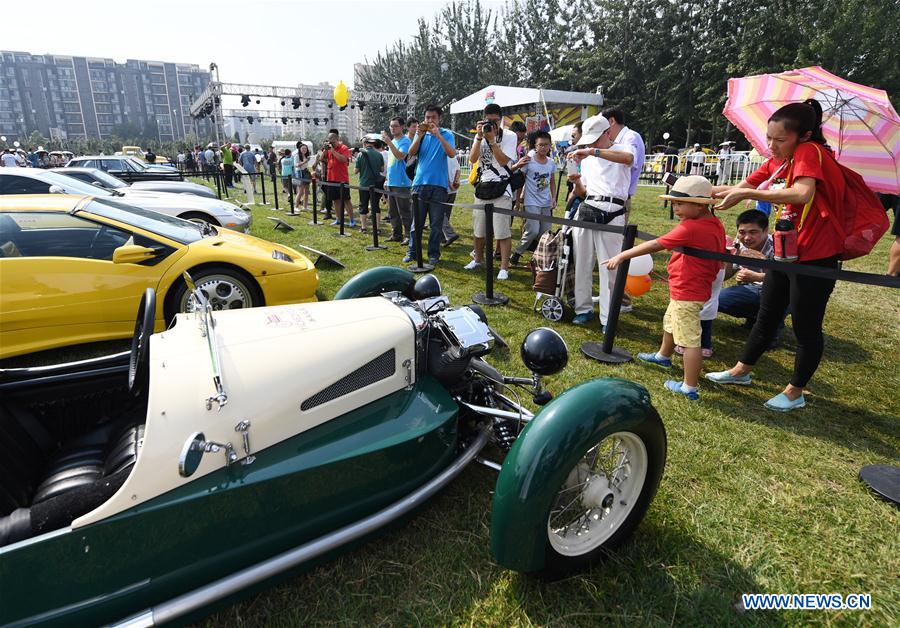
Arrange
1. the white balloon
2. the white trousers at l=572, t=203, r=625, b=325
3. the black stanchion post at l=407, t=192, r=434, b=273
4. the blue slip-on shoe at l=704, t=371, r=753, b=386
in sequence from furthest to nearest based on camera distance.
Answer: the black stanchion post at l=407, t=192, r=434, b=273, the white balloon, the white trousers at l=572, t=203, r=625, b=325, the blue slip-on shoe at l=704, t=371, r=753, b=386

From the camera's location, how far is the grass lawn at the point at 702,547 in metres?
2.01

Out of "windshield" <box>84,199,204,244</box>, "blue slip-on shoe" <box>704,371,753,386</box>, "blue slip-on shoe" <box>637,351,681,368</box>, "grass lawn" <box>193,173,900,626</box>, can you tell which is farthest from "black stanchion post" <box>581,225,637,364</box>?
"windshield" <box>84,199,204,244</box>

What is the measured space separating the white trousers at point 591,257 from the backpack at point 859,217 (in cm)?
167

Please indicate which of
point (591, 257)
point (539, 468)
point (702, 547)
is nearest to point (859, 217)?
point (591, 257)

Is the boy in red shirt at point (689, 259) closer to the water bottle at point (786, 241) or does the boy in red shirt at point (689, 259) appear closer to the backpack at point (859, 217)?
the water bottle at point (786, 241)

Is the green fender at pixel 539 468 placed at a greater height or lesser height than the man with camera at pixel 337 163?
lesser

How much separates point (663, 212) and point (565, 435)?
12.5 metres

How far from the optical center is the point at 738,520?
249 cm

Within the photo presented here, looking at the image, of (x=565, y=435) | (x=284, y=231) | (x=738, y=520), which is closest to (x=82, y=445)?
(x=565, y=435)

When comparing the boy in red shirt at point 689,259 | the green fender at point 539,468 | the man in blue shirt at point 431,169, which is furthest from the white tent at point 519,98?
the green fender at point 539,468

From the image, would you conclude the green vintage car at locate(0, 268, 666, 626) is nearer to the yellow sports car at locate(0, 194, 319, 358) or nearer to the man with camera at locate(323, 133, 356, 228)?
the yellow sports car at locate(0, 194, 319, 358)

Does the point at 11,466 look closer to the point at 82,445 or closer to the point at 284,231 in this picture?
the point at 82,445

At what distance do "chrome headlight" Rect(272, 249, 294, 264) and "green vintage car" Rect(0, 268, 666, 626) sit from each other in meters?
2.70

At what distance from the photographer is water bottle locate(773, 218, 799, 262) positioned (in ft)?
10.3
